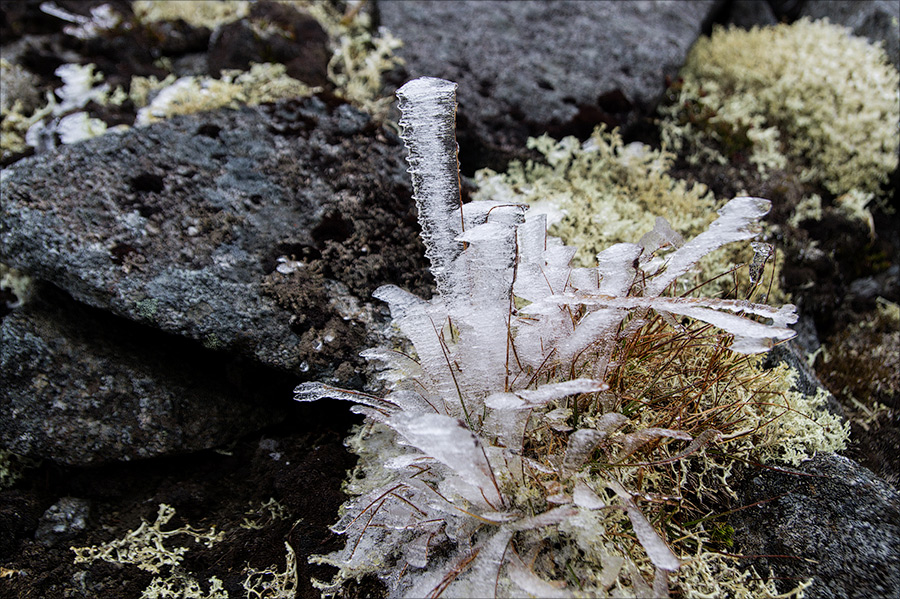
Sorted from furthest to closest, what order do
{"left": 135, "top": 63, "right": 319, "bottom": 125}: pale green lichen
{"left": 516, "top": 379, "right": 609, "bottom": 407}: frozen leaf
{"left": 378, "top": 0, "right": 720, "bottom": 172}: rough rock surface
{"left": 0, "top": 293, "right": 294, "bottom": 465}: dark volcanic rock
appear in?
1. {"left": 378, "top": 0, "right": 720, "bottom": 172}: rough rock surface
2. {"left": 135, "top": 63, "right": 319, "bottom": 125}: pale green lichen
3. {"left": 0, "top": 293, "right": 294, "bottom": 465}: dark volcanic rock
4. {"left": 516, "top": 379, "right": 609, "bottom": 407}: frozen leaf

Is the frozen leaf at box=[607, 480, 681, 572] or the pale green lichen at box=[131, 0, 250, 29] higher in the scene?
the pale green lichen at box=[131, 0, 250, 29]

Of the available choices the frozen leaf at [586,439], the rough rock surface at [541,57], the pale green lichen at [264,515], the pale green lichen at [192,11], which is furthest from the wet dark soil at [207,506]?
the pale green lichen at [192,11]

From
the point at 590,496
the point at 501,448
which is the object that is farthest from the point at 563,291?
the point at 590,496

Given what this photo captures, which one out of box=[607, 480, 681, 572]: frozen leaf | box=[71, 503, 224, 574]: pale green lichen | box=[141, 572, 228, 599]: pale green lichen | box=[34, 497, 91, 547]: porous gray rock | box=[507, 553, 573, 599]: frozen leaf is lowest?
box=[34, 497, 91, 547]: porous gray rock

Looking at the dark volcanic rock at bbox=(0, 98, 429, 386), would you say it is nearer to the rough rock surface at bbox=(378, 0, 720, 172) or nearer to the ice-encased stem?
the ice-encased stem

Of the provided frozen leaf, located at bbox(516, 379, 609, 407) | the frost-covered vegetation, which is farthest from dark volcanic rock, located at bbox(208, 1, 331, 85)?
frozen leaf, located at bbox(516, 379, 609, 407)

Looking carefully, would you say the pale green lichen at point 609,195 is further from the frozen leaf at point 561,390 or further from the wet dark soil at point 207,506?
the wet dark soil at point 207,506
